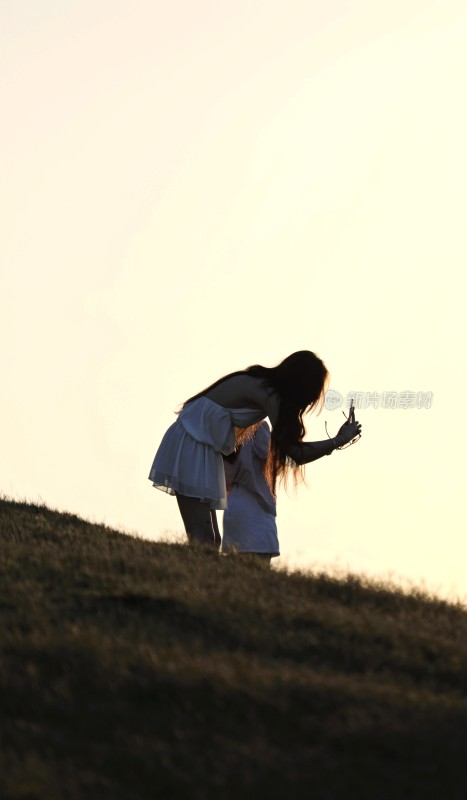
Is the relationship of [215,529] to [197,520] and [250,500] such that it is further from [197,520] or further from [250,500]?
[197,520]

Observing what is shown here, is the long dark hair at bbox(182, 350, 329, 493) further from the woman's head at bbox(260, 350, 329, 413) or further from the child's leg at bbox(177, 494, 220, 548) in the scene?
the child's leg at bbox(177, 494, 220, 548)

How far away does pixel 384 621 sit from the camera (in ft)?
27.3

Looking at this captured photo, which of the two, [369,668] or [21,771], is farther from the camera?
[369,668]

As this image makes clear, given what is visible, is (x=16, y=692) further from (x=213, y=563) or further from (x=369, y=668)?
(x=213, y=563)

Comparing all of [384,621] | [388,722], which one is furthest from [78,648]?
[384,621]

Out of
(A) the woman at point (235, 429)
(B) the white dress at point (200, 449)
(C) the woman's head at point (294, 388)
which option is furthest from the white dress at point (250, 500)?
(C) the woman's head at point (294, 388)

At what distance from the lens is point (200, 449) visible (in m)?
10.2

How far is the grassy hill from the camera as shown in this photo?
535 centimetres

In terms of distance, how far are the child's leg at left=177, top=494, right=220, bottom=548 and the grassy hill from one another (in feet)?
3.64

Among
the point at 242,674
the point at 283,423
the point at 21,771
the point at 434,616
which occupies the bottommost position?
the point at 21,771

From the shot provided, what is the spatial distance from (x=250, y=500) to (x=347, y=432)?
1.23m

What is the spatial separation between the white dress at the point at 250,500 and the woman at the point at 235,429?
349 mm

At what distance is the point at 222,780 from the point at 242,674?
3.99 feet

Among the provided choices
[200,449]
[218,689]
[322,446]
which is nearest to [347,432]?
[322,446]
